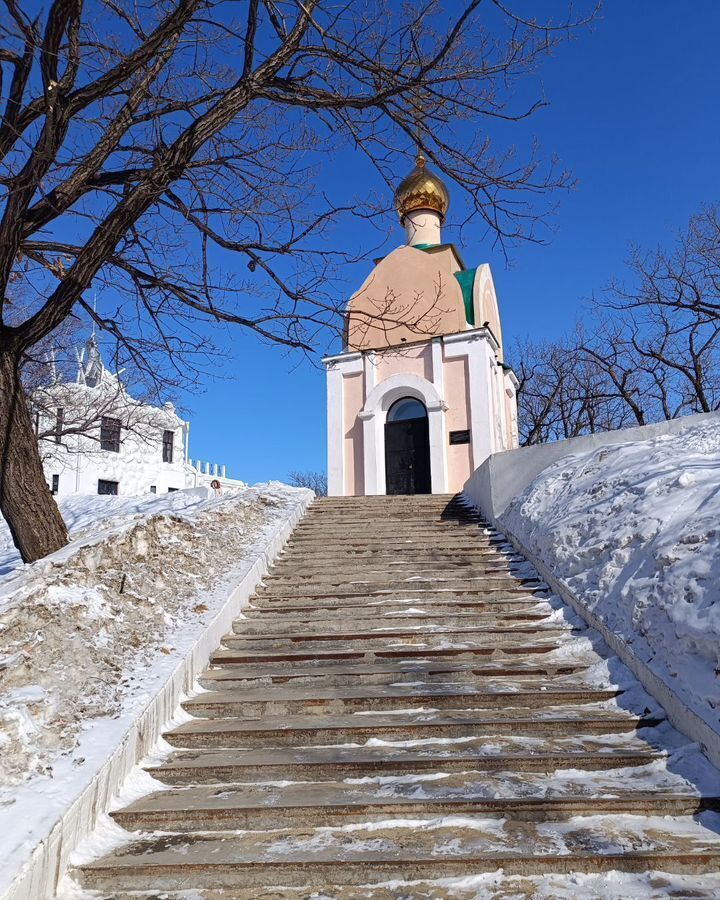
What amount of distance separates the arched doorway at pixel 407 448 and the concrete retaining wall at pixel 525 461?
6436 mm

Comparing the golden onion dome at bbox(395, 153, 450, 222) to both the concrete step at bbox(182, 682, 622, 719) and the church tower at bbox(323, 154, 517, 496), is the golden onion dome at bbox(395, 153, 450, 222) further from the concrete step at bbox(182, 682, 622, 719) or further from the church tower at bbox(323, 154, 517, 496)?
the concrete step at bbox(182, 682, 622, 719)

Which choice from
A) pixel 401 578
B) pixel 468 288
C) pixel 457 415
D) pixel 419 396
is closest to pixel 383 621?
pixel 401 578

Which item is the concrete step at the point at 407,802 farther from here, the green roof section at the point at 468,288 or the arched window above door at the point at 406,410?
the green roof section at the point at 468,288

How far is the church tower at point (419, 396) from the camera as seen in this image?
17.0 m

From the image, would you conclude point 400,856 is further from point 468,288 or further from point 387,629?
point 468,288

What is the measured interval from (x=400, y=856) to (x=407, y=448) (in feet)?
50.0

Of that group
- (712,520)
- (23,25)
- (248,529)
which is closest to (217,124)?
(23,25)

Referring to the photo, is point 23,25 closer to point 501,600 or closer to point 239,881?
point 239,881

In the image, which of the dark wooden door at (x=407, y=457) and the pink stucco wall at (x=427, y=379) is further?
the dark wooden door at (x=407, y=457)

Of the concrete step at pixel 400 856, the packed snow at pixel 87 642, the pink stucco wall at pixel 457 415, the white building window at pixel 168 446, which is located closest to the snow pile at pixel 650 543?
the concrete step at pixel 400 856

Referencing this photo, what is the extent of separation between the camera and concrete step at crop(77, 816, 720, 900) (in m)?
2.61

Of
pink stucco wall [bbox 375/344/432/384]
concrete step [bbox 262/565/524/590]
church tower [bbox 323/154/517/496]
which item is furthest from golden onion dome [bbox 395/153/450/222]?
concrete step [bbox 262/565/524/590]

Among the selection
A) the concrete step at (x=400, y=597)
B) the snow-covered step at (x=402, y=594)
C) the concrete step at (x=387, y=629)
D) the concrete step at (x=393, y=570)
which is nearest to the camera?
the concrete step at (x=387, y=629)

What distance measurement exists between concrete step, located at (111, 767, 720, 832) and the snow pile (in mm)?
635
